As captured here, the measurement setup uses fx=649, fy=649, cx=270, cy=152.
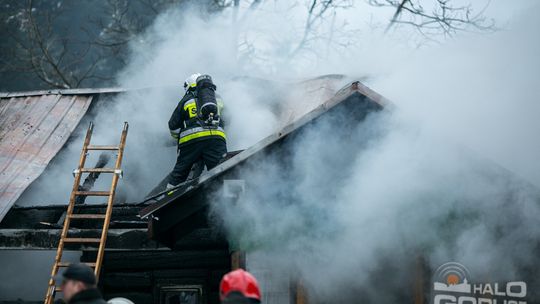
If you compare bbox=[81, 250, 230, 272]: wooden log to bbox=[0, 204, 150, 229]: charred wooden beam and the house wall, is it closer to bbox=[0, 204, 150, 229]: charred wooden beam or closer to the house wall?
bbox=[0, 204, 150, 229]: charred wooden beam

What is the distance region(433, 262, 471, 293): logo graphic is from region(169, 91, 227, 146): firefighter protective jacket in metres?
3.20

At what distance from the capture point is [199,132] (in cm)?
829

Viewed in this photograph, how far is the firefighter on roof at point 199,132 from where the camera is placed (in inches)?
327

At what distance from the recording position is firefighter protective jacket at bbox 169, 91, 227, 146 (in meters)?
8.30

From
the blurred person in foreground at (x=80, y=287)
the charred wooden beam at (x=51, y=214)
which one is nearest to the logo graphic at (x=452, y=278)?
the charred wooden beam at (x=51, y=214)

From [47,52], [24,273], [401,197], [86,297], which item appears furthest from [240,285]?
[47,52]

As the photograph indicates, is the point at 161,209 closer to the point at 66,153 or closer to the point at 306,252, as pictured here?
the point at 306,252

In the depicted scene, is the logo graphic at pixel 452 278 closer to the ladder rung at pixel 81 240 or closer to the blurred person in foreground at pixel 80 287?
the ladder rung at pixel 81 240

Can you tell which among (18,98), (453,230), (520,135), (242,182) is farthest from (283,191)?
(18,98)

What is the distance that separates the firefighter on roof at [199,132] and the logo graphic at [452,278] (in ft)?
10.0

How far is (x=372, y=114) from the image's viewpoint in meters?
7.18

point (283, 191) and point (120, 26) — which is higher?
point (120, 26)

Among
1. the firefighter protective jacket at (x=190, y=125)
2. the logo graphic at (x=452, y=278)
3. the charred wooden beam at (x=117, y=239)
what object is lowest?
the logo graphic at (x=452, y=278)

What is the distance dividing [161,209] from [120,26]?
56.2 feet
